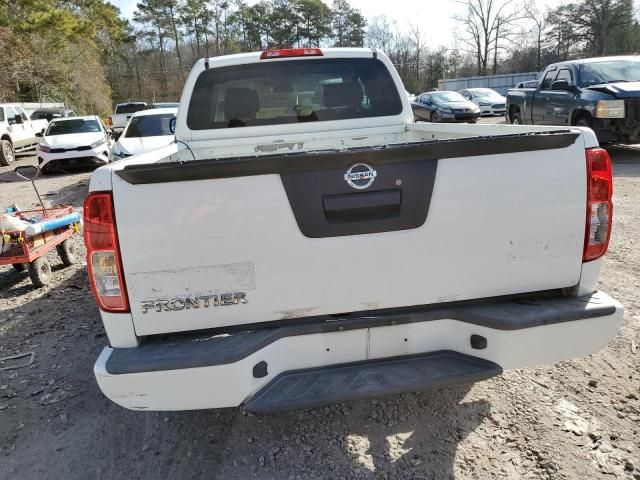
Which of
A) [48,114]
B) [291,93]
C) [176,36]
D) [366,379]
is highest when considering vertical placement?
[176,36]

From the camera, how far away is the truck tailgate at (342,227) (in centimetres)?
200

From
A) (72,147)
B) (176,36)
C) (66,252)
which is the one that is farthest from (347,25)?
(66,252)

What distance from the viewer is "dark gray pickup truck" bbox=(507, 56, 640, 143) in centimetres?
957

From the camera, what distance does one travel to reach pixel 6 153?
1661 centimetres

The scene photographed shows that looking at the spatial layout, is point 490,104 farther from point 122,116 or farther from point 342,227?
point 342,227

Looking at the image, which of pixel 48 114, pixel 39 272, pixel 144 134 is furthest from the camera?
pixel 48 114

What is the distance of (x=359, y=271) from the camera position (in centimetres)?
216

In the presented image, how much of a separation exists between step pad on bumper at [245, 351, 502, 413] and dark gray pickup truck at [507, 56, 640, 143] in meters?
9.51

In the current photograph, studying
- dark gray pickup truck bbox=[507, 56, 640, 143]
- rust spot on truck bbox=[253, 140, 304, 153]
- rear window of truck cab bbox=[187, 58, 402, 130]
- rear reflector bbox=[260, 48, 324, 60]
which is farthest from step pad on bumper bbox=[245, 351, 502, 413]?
dark gray pickup truck bbox=[507, 56, 640, 143]

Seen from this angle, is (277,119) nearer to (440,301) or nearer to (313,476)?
(440,301)

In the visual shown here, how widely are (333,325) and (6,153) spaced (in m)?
18.4

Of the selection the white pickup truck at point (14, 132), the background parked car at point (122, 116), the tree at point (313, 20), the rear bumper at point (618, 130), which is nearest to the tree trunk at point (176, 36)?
the tree at point (313, 20)

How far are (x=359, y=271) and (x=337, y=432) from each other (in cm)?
111

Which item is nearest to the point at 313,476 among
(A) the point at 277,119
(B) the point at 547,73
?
(A) the point at 277,119
